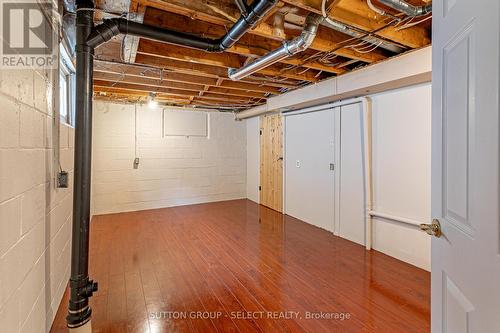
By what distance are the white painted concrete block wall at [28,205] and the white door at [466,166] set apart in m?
1.68

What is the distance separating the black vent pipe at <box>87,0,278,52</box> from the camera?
1.63 metres

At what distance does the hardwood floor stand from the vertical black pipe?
0.34 m

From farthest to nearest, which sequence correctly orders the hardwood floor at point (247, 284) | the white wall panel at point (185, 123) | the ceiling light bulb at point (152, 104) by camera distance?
the white wall panel at point (185, 123) < the ceiling light bulb at point (152, 104) < the hardwood floor at point (247, 284)

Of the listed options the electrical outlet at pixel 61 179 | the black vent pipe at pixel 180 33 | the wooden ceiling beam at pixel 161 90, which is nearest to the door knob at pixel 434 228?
the black vent pipe at pixel 180 33

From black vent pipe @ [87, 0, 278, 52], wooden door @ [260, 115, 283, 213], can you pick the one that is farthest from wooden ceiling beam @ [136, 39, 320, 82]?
wooden door @ [260, 115, 283, 213]

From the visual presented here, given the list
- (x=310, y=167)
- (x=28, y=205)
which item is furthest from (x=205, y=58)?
(x=310, y=167)

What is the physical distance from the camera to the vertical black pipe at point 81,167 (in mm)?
1652

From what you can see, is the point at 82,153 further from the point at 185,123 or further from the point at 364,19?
the point at 185,123

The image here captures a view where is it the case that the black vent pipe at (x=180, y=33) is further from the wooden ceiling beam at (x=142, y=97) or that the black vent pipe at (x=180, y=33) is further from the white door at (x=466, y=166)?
the wooden ceiling beam at (x=142, y=97)

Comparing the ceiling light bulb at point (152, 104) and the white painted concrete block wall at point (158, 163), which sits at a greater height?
the ceiling light bulb at point (152, 104)

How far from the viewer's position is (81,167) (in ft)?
5.44

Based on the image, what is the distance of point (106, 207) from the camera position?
5.09 meters

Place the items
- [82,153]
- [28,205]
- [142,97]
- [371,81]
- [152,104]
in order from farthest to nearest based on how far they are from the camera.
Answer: [152,104] < [142,97] < [371,81] < [82,153] < [28,205]

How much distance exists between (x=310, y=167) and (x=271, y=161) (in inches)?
51.6
